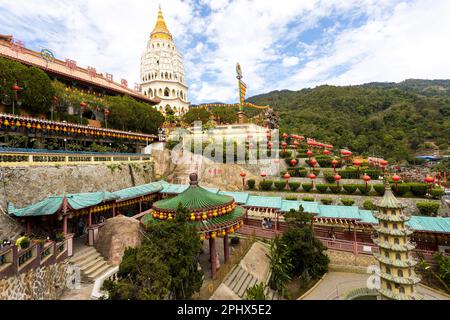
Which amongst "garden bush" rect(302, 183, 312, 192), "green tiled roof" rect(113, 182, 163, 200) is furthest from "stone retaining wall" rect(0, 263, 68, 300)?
"garden bush" rect(302, 183, 312, 192)

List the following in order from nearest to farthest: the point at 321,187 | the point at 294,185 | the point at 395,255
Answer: the point at 395,255 → the point at 321,187 → the point at 294,185

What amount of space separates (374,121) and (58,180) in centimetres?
8249

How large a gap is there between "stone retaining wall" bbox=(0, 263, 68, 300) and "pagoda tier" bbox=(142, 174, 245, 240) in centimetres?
402

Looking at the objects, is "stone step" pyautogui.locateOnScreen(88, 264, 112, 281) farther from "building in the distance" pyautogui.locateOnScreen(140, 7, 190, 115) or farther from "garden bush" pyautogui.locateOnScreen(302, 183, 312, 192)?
"building in the distance" pyautogui.locateOnScreen(140, 7, 190, 115)

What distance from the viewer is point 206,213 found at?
37.1ft

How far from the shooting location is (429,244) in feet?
50.2

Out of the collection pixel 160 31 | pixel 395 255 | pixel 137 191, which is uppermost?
pixel 160 31

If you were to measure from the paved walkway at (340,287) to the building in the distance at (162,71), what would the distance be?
173 ft

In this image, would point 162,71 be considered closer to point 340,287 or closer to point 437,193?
point 437,193

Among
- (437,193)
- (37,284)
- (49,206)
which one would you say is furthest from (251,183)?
(37,284)

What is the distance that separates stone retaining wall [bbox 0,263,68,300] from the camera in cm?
739

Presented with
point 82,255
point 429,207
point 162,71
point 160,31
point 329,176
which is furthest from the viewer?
point 160,31

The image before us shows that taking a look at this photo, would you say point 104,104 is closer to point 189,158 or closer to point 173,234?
point 189,158
